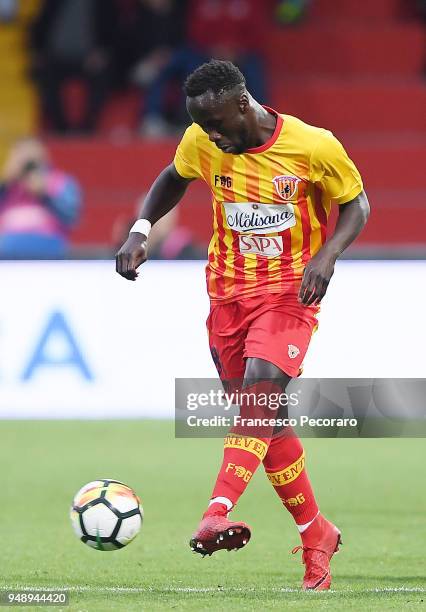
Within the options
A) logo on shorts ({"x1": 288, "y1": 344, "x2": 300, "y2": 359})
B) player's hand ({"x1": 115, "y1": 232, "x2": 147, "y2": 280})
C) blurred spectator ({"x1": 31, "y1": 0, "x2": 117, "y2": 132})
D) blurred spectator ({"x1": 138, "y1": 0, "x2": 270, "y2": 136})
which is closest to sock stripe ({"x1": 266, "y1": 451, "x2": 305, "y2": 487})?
logo on shorts ({"x1": 288, "y1": 344, "x2": 300, "y2": 359})

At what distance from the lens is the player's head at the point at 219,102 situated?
5320mm

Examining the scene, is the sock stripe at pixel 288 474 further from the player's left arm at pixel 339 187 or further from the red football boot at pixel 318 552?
the player's left arm at pixel 339 187

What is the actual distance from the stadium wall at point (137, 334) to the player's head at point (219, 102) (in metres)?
5.14

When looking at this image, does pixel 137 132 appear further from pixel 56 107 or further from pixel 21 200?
pixel 21 200

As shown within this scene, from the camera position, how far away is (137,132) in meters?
16.3

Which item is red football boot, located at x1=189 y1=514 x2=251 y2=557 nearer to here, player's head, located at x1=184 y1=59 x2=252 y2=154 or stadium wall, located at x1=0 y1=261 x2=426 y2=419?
player's head, located at x1=184 y1=59 x2=252 y2=154

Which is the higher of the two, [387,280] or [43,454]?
[387,280]

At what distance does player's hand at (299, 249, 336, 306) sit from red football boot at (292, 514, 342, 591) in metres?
0.95

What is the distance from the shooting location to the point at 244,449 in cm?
533

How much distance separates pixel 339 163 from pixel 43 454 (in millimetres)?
4798

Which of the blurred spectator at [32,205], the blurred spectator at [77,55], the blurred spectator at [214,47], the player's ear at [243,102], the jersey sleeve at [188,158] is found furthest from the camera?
the blurred spectator at [77,55]

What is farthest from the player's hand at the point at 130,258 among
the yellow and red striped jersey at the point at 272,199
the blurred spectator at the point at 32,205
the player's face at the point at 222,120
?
the blurred spectator at the point at 32,205

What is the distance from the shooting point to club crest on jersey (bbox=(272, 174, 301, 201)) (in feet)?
18.3

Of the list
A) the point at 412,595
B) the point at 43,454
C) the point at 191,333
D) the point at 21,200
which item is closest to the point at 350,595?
the point at 412,595
